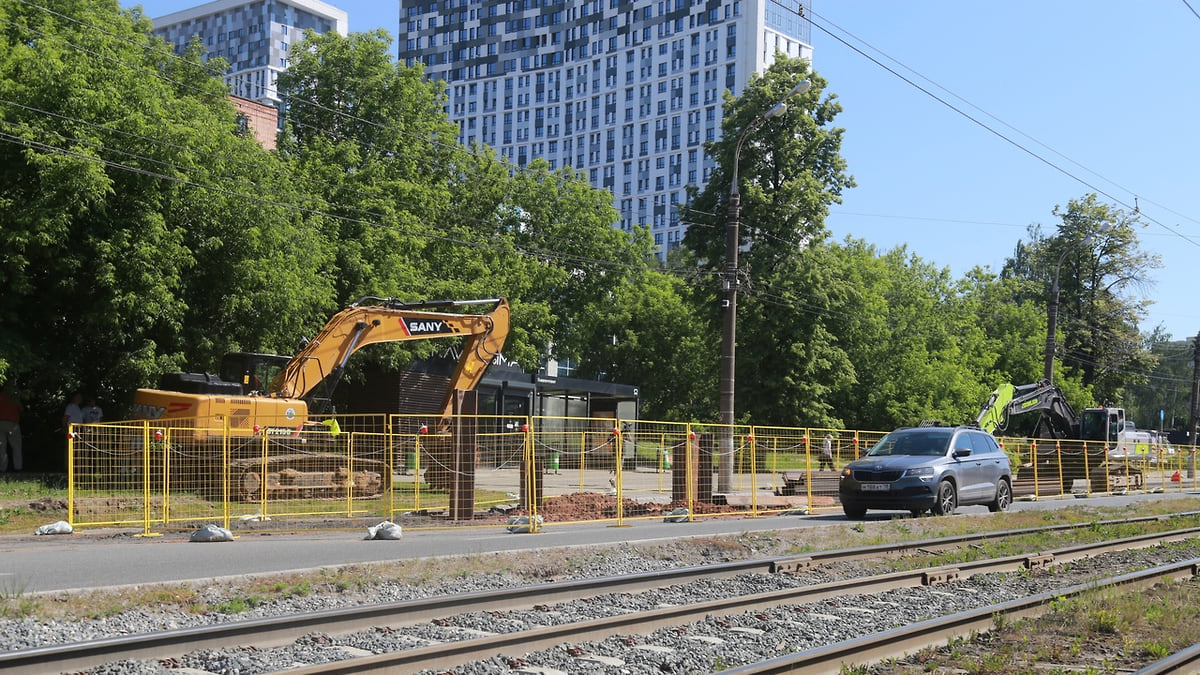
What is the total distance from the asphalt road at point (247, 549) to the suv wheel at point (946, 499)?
1838mm

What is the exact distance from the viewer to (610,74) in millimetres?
123375

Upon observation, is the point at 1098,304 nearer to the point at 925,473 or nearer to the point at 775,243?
the point at 775,243

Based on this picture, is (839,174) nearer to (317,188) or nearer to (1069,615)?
(317,188)

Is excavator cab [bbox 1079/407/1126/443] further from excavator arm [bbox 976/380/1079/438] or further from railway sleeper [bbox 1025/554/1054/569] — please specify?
railway sleeper [bbox 1025/554/1054/569]

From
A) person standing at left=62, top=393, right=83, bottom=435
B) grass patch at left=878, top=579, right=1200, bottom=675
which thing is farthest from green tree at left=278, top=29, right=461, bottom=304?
grass patch at left=878, top=579, right=1200, bottom=675

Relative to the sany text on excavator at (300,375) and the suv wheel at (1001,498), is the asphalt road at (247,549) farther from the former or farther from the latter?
the suv wheel at (1001,498)

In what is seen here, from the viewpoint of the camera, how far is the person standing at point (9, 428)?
23484 mm

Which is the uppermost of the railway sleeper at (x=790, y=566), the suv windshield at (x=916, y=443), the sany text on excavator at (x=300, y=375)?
the sany text on excavator at (x=300, y=375)

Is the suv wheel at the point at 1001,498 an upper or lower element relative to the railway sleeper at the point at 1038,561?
lower

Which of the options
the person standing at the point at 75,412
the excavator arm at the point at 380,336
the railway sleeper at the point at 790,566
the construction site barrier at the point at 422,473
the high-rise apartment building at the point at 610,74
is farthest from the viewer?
the high-rise apartment building at the point at 610,74

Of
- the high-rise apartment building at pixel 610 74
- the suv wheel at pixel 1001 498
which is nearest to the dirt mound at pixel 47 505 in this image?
the suv wheel at pixel 1001 498

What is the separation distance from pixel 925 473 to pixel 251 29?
149 meters

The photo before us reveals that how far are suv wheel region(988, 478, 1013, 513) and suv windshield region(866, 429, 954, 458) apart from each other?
2.50 m

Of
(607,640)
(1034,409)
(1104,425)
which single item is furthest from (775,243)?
(607,640)
